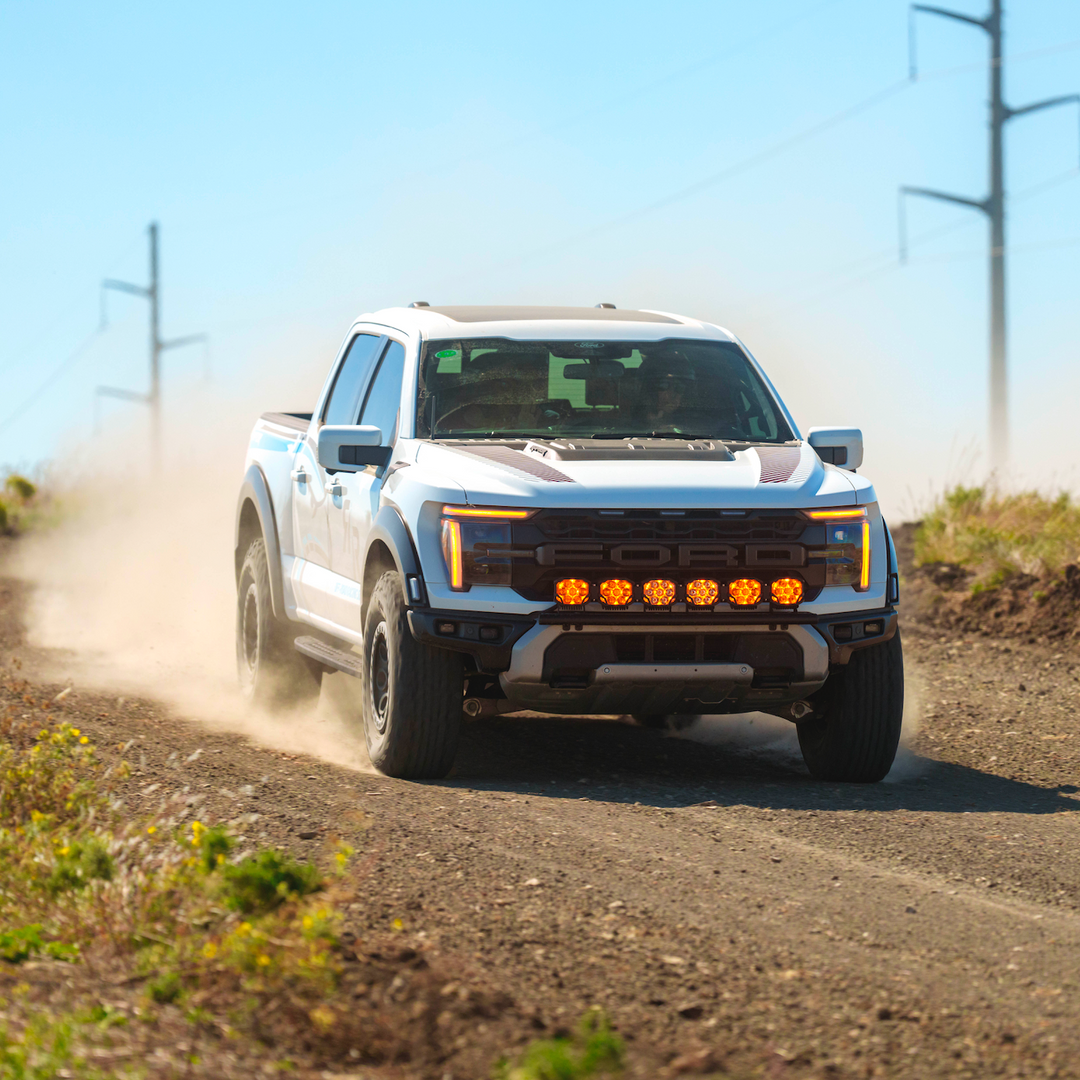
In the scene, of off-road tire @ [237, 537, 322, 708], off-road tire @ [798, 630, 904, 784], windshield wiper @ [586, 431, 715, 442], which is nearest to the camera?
off-road tire @ [798, 630, 904, 784]

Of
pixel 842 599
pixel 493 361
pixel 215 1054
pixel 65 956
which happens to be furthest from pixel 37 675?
pixel 215 1054

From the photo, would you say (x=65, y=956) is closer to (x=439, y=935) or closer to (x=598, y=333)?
(x=439, y=935)

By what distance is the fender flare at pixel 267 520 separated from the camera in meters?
9.71

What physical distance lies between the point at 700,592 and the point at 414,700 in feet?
4.29

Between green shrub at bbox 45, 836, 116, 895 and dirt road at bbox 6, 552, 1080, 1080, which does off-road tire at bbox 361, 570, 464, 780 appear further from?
green shrub at bbox 45, 836, 116, 895

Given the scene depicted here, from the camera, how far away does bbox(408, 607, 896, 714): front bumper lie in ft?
23.0

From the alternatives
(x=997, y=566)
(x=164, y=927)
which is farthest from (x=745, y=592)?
(x=997, y=566)

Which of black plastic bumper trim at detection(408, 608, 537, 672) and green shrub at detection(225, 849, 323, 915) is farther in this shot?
black plastic bumper trim at detection(408, 608, 537, 672)

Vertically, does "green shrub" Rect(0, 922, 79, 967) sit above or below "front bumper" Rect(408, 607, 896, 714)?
below

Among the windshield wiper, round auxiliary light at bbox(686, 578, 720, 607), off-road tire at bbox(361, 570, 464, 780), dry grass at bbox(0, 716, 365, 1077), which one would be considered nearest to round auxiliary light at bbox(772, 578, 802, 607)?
round auxiliary light at bbox(686, 578, 720, 607)

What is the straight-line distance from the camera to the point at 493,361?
829 centimetres

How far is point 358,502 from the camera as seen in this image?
320 inches

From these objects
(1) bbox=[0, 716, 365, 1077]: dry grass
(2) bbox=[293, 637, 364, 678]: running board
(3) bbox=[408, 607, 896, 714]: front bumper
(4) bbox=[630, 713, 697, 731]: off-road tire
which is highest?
(3) bbox=[408, 607, 896, 714]: front bumper

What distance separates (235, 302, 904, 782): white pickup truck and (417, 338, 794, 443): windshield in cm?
1
